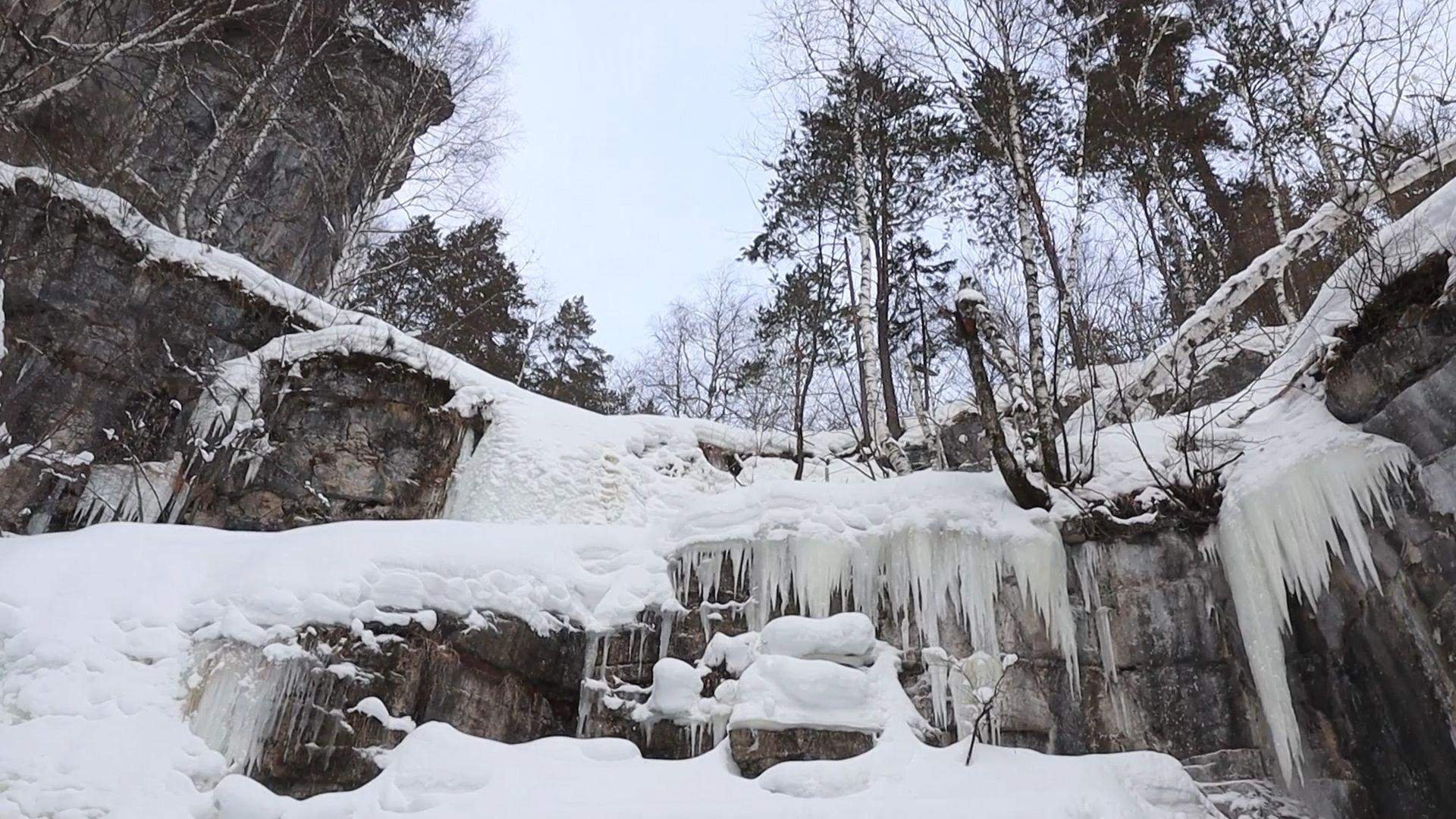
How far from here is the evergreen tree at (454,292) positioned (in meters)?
14.2

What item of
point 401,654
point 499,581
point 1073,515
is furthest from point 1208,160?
Result: point 401,654

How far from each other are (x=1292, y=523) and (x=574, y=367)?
15.0m

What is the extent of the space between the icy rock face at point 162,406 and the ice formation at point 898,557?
15.7 ft

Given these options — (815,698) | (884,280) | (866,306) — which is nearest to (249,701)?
(815,698)

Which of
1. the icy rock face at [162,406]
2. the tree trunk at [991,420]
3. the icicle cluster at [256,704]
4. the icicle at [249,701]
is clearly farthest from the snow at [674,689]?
the icy rock face at [162,406]

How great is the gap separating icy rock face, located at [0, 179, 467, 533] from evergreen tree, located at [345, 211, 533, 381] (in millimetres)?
4322

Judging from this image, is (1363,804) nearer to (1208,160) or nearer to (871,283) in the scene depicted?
(871,283)

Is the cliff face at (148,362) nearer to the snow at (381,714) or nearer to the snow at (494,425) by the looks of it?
the snow at (494,425)

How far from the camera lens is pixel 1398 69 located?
5.89 metres

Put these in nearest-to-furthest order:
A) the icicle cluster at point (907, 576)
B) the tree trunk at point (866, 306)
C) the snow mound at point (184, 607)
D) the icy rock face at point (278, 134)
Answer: the snow mound at point (184, 607), the icicle cluster at point (907, 576), the tree trunk at point (866, 306), the icy rock face at point (278, 134)

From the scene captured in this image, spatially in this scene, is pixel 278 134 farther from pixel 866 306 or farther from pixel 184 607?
pixel 184 607

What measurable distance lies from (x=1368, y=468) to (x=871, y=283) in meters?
5.66

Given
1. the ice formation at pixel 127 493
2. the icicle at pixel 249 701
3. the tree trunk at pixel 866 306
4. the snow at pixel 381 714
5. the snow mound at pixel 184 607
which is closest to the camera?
the snow mound at pixel 184 607

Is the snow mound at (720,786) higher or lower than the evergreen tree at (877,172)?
lower
